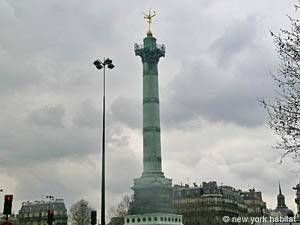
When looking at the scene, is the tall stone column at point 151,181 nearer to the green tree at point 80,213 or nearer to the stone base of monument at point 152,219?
the stone base of monument at point 152,219

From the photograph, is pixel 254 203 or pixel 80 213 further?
pixel 254 203

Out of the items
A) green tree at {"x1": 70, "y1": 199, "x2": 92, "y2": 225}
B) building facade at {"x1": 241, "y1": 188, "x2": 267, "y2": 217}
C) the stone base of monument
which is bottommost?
the stone base of monument

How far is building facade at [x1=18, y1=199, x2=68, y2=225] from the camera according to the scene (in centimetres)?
14762

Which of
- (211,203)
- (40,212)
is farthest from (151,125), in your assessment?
(40,212)

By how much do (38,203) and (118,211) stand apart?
50.1 m

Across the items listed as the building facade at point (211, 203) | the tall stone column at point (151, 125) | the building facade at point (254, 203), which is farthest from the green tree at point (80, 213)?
the building facade at point (254, 203)

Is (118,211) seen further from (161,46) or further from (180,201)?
(161,46)

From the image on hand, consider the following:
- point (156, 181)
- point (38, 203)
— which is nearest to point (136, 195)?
point (156, 181)

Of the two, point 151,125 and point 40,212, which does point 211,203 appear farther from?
point 151,125

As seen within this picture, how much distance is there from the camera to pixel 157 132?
84875 mm

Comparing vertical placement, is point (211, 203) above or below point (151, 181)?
above

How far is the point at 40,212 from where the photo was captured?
495 feet

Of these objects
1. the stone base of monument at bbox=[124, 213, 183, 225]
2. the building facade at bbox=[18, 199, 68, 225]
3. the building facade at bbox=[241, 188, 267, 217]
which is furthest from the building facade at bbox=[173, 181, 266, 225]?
the building facade at bbox=[18, 199, 68, 225]

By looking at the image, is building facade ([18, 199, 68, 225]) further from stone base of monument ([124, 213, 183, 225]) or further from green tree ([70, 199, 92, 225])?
stone base of monument ([124, 213, 183, 225])
